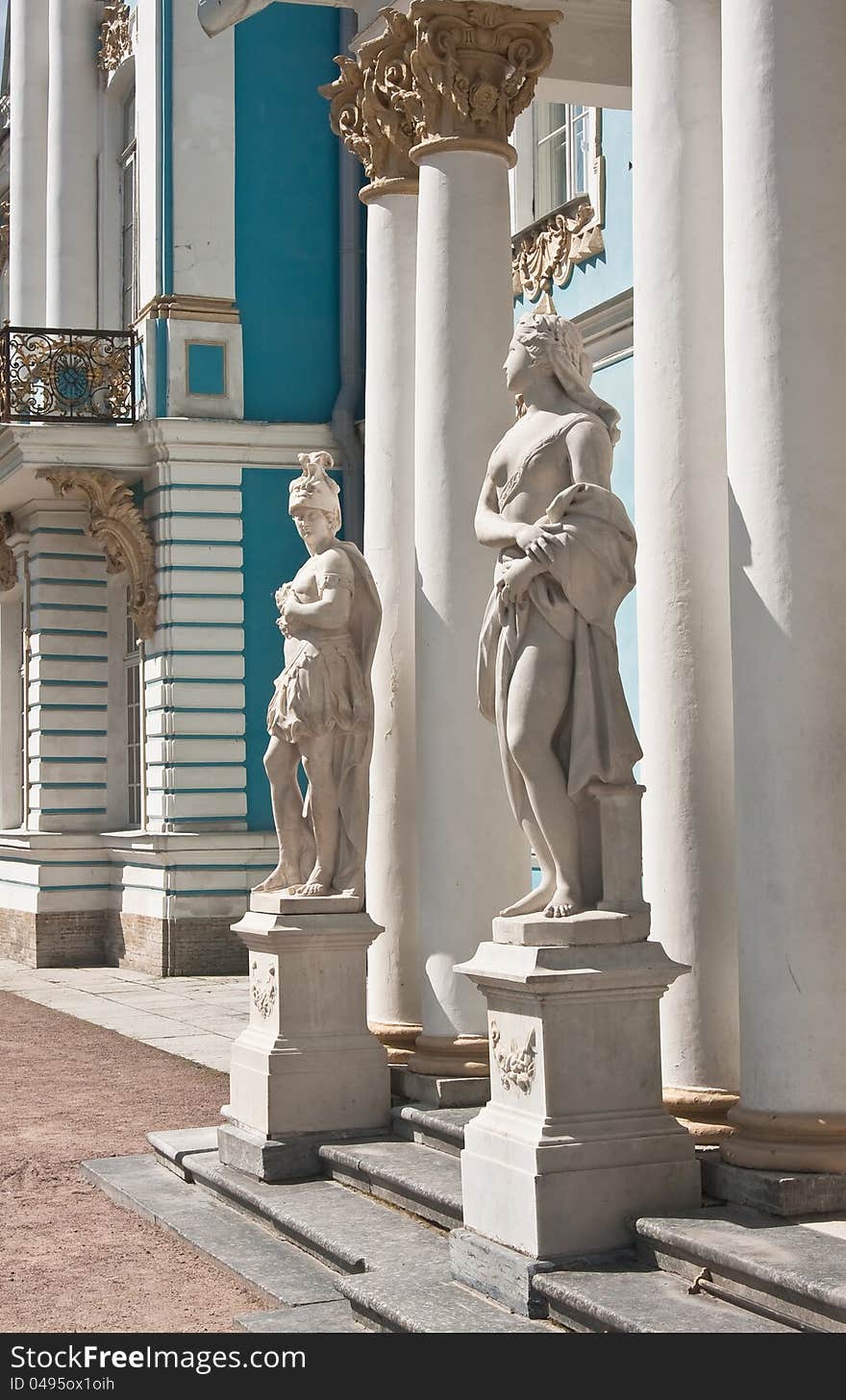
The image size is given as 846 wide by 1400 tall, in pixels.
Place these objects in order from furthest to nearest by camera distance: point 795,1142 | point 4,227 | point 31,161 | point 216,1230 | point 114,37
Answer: point 4,227
point 31,161
point 114,37
point 216,1230
point 795,1142

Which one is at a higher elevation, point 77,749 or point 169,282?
point 169,282

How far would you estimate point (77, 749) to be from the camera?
1838 cm

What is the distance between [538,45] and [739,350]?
9.57ft

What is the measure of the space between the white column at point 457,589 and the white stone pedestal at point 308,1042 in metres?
0.30

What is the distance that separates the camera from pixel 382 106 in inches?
334

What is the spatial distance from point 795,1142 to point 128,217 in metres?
15.5

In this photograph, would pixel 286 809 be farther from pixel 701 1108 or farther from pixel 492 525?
pixel 701 1108

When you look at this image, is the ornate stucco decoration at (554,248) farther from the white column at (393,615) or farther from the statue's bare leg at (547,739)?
the statue's bare leg at (547,739)

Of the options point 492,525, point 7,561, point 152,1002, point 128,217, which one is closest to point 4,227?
point 128,217

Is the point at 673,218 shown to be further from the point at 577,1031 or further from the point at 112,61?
the point at 112,61

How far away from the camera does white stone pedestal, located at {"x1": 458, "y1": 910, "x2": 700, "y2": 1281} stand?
5.53m

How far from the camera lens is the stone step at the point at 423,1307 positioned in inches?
208

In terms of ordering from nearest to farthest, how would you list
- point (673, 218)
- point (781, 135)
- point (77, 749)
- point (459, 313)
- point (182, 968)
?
point (781, 135) → point (673, 218) → point (459, 313) → point (182, 968) → point (77, 749)

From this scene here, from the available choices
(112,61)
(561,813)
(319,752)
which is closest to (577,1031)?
(561,813)
